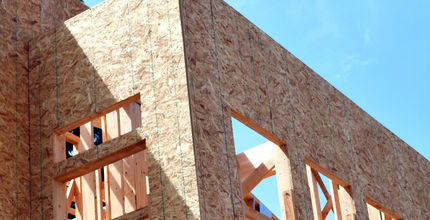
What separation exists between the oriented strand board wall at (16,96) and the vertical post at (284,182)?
348 centimetres

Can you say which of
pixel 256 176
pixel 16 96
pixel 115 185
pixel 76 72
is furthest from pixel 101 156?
pixel 256 176

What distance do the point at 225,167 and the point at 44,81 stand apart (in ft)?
10.6

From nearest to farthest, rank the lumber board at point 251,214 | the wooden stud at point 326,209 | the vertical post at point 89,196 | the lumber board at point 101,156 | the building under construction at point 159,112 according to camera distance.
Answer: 1. the building under construction at point 159,112
2. the lumber board at point 101,156
3. the lumber board at point 251,214
4. the vertical post at point 89,196
5. the wooden stud at point 326,209

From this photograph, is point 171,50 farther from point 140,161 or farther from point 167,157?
point 140,161

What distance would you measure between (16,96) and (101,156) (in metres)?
1.90

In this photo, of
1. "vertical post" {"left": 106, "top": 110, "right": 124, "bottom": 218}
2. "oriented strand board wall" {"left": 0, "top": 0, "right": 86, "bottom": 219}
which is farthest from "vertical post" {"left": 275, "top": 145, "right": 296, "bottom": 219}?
"oriented strand board wall" {"left": 0, "top": 0, "right": 86, "bottom": 219}

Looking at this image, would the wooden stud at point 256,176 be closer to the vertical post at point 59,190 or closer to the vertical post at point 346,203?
the vertical post at point 346,203

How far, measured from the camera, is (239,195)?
10.4 metres

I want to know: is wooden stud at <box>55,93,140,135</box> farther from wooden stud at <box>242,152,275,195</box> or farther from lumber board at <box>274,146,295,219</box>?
wooden stud at <box>242,152,275,195</box>

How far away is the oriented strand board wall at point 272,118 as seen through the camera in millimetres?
10359

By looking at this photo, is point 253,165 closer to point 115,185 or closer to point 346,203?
point 346,203

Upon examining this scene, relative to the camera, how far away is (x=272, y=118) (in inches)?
470

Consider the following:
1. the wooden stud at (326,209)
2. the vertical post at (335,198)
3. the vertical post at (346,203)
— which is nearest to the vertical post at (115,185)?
the vertical post at (335,198)

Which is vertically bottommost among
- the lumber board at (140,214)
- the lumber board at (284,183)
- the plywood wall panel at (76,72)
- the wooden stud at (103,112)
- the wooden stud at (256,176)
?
the lumber board at (140,214)
